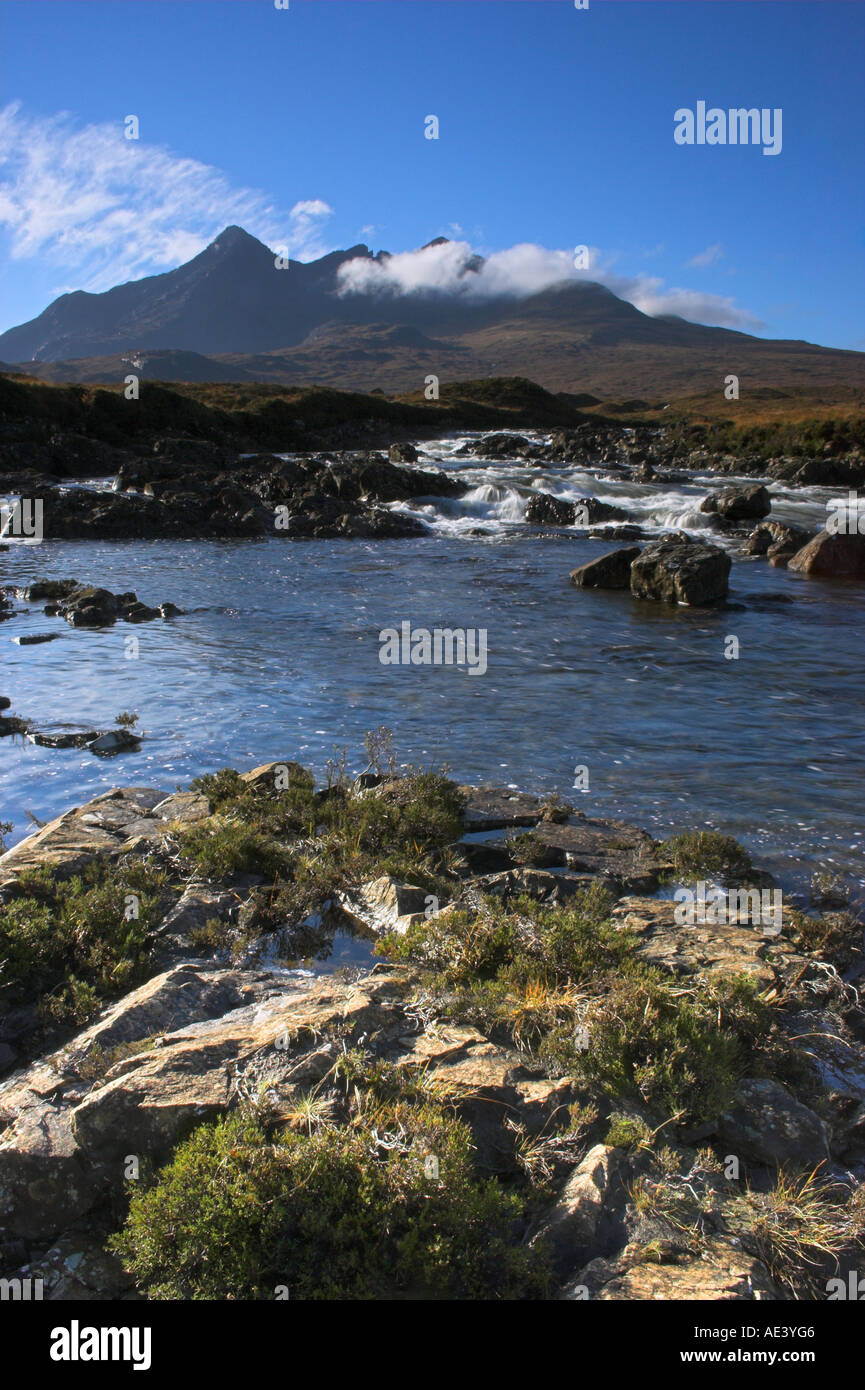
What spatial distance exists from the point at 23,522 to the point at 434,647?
2610cm

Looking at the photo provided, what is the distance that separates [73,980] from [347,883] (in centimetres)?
245

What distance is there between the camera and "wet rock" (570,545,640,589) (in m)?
26.1

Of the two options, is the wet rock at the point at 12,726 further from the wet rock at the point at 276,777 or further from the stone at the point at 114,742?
the wet rock at the point at 276,777

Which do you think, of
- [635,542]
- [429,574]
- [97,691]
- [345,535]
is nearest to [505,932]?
[97,691]

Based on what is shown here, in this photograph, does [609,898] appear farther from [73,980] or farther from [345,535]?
[345,535]

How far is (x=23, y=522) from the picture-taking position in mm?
36781

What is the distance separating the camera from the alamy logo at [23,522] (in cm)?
3603

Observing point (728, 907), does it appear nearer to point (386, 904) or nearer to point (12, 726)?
point (386, 904)

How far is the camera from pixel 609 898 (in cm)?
734

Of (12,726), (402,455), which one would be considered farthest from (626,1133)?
(402,455)

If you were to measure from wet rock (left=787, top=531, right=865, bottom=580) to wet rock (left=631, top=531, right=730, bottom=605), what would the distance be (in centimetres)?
544

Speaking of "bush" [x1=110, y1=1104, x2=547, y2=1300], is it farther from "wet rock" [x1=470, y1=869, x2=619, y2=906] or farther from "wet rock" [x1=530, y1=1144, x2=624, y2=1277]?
"wet rock" [x1=470, y1=869, x2=619, y2=906]
